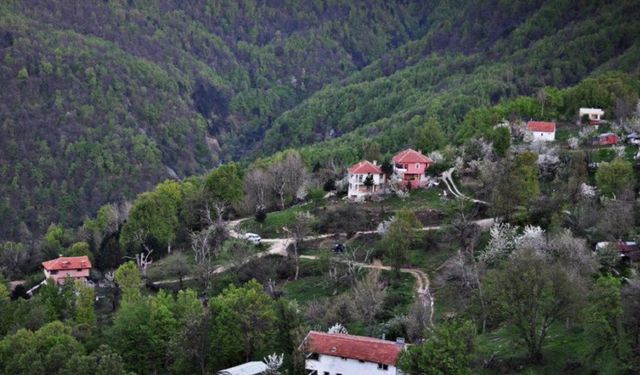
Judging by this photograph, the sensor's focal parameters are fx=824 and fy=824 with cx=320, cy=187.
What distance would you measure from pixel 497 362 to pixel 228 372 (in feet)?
47.6

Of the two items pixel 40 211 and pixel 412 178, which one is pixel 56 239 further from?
pixel 40 211

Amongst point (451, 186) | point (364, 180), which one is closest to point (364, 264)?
point (364, 180)

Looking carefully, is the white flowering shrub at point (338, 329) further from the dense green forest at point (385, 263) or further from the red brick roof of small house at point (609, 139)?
the red brick roof of small house at point (609, 139)

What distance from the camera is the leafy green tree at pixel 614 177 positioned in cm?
6850

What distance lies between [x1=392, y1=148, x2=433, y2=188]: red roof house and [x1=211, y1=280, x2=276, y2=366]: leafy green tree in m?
37.6

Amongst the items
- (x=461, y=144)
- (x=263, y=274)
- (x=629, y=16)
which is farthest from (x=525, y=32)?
(x=263, y=274)

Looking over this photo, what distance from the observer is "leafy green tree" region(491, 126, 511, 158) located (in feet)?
278

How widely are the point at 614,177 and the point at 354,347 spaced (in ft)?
110

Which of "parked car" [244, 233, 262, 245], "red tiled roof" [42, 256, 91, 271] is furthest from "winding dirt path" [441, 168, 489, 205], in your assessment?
"red tiled roof" [42, 256, 91, 271]

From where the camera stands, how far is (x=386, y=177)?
84.7m

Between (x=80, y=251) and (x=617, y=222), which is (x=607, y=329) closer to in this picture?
(x=617, y=222)

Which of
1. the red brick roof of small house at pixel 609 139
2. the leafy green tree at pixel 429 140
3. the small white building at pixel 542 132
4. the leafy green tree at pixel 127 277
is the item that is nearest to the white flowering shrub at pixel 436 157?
the leafy green tree at pixel 429 140

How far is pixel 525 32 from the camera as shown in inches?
7495

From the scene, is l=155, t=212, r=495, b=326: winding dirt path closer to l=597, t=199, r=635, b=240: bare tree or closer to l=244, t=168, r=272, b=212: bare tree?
l=244, t=168, r=272, b=212: bare tree
